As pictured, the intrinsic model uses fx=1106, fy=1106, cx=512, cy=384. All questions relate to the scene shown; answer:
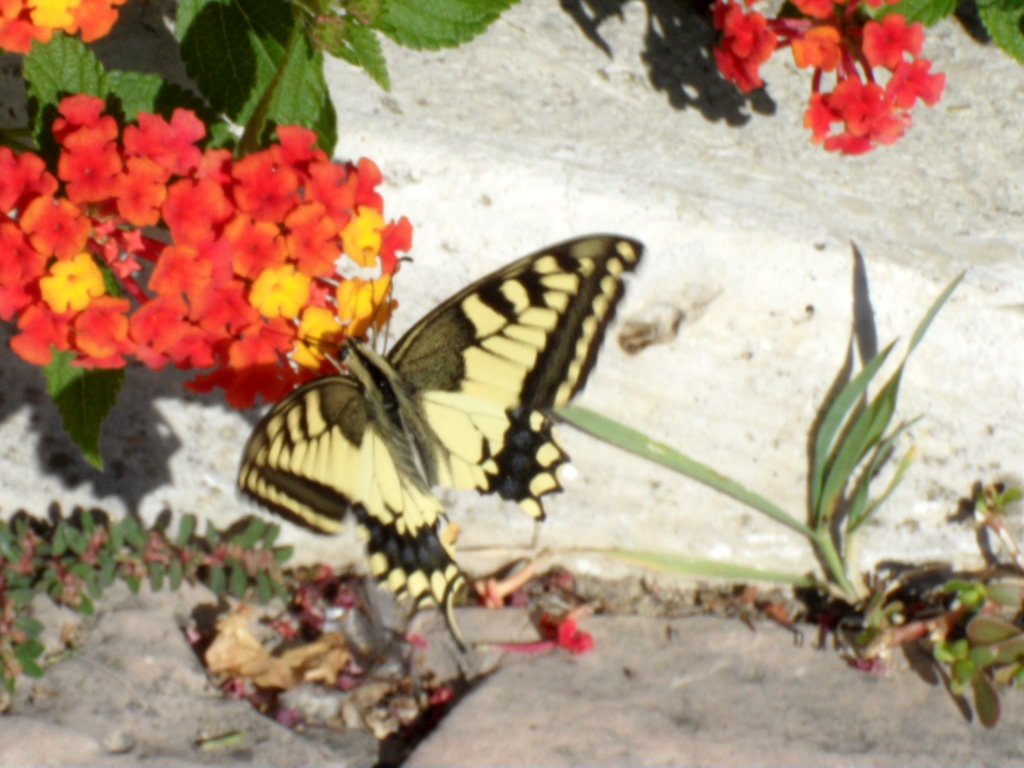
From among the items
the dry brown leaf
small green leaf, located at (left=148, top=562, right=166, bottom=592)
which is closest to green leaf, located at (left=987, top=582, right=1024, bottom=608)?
the dry brown leaf

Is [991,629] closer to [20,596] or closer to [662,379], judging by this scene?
[662,379]

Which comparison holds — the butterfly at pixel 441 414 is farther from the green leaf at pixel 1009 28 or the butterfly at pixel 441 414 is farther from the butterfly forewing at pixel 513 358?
the green leaf at pixel 1009 28

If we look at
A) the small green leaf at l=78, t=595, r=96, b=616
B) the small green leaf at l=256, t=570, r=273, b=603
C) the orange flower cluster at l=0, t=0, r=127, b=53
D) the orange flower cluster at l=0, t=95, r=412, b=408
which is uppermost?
the orange flower cluster at l=0, t=0, r=127, b=53

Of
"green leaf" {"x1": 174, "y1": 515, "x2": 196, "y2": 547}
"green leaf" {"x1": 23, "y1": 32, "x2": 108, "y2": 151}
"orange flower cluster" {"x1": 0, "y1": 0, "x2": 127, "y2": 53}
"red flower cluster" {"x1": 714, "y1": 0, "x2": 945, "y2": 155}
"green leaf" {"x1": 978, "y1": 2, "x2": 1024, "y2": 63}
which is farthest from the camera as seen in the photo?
"green leaf" {"x1": 174, "y1": 515, "x2": 196, "y2": 547}

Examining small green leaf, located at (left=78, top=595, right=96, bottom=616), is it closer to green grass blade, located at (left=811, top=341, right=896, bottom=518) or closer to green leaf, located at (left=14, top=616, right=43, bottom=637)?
green leaf, located at (left=14, top=616, right=43, bottom=637)

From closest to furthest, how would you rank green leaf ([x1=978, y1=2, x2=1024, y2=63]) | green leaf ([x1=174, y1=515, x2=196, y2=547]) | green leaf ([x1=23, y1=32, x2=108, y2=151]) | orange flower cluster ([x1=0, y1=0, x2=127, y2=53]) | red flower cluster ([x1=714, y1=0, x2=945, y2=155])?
orange flower cluster ([x1=0, y1=0, x2=127, y2=53]), green leaf ([x1=23, y1=32, x2=108, y2=151]), red flower cluster ([x1=714, y1=0, x2=945, y2=155]), green leaf ([x1=978, y1=2, x2=1024, y2=63]), green leaf ([x1=174, y1=515, x2=196, y2=547])

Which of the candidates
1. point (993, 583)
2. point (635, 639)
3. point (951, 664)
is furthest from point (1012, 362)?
point (635, 639)

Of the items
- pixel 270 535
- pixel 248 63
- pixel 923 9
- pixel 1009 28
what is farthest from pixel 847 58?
pixel 270 535
